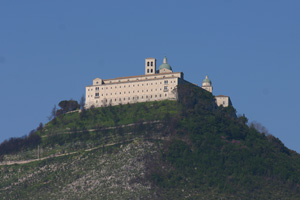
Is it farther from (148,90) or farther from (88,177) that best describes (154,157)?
(148,90)

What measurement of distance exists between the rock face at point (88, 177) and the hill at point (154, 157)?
18cm

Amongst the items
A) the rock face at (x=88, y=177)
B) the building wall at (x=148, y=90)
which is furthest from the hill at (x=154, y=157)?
the building wall at (x=148, y=90)

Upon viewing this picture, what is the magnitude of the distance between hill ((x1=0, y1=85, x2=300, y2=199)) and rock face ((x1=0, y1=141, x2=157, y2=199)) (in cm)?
18

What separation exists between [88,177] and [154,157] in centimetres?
1287

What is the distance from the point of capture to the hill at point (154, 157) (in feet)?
531

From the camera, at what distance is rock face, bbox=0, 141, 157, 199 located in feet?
527

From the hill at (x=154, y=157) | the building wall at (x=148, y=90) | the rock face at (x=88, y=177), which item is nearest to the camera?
the rock face at (x=88, y=177)

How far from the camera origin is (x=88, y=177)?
168 m

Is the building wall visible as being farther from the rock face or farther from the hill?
the rock face

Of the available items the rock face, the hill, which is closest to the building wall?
the hill

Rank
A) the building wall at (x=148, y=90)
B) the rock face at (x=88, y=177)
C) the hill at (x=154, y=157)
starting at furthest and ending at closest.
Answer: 1. the building wall at (x=148, y=90)
2. the hill at (x=154, y=157)
3. the rock face at (x=88, y=177)

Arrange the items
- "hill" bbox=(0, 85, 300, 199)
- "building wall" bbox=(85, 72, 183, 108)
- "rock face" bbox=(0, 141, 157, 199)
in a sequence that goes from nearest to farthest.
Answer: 1. "rock face" bbox=(0, 141, 157, 199)
2. "hill" bbox=(0, 85, 300, 199)
3. "building wall" bbox=(85, 72, 183, 108)

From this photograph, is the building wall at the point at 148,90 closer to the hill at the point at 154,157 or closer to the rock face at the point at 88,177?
the hill at the point at 154,157

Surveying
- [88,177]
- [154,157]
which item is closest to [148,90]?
[154,157]
